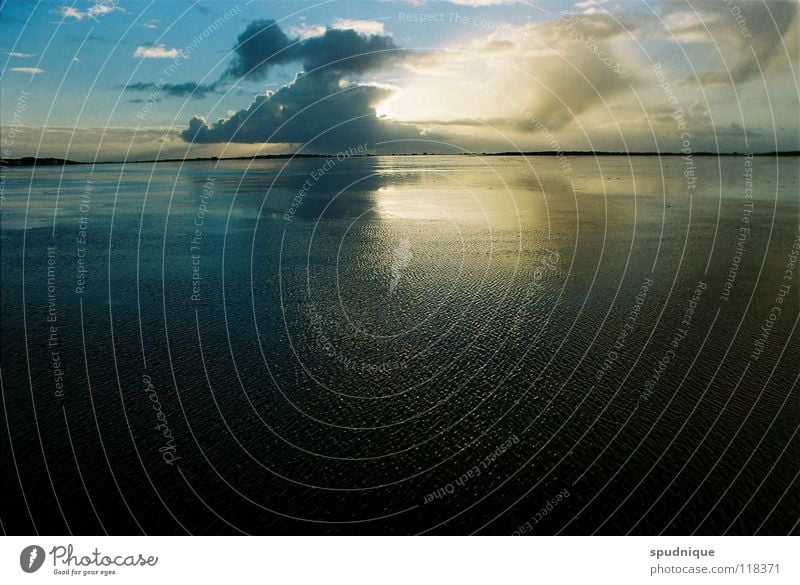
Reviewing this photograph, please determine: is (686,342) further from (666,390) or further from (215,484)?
(215,484)

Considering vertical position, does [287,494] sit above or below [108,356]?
below

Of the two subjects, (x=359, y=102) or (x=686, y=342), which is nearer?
(x=686, y=342)

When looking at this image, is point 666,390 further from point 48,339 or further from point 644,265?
point 48,339

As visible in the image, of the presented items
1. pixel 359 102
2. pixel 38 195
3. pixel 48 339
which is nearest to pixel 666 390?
pixel 48 339
